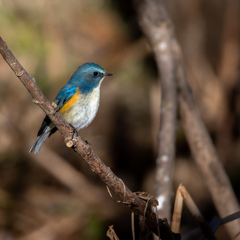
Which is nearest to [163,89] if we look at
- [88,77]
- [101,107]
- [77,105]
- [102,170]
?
[88,77]

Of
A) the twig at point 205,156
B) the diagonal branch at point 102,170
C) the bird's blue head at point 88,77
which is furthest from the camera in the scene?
the twig at point 205,156

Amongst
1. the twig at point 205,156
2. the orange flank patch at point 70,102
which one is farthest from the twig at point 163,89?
the orange flank patch at point 70,102

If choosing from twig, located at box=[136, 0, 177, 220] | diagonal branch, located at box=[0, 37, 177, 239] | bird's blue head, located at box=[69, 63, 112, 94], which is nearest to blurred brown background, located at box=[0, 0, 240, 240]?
twig, located at box=[136, 0, 177, 220]

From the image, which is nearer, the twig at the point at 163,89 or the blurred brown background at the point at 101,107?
the twig at the point at 163,89

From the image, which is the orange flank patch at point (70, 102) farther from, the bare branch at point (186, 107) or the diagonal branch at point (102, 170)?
the bare branch at point (186, 107)

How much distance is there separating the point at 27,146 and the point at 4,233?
135 cm

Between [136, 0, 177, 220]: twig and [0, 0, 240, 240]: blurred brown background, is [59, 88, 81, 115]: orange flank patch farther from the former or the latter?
[0, 0, 240, 240]: blurred brown background

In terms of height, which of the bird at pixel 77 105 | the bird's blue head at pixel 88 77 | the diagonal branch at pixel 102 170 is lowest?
the diagonal branch at pixel 102 170

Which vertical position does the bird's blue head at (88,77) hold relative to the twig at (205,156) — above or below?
above

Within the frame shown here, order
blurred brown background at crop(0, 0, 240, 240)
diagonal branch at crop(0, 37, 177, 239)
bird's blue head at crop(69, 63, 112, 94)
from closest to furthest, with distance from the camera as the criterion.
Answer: diagonal branch at crop(0, 37, 177, 239) → bird's blue head at crop(69, 63, 112, 94) → blurred brown background at crop(0, 0, 240, 240)

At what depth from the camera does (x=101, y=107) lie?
704 centimetres

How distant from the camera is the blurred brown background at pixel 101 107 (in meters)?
6.07

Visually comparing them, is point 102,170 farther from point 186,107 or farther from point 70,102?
point 186,107

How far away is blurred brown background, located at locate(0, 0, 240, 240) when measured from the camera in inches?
239
